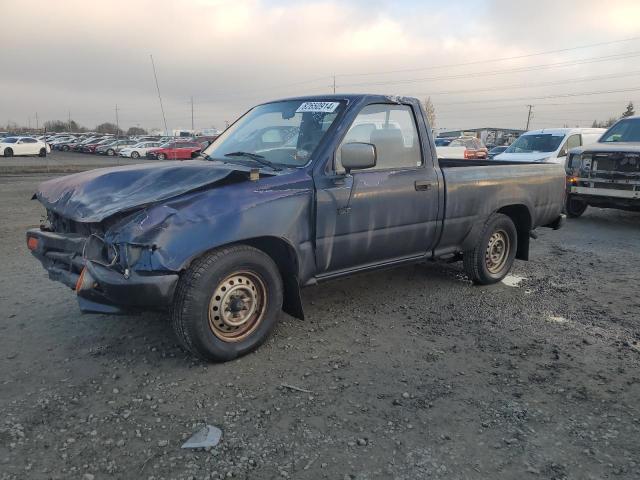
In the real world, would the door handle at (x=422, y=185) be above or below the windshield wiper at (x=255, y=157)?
below

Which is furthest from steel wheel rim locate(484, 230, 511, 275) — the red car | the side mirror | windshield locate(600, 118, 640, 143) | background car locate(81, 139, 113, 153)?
background car locate(81, 139, 113, 153)

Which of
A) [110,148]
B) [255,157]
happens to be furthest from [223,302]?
[110,148]

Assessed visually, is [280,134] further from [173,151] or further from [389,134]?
[173,151]

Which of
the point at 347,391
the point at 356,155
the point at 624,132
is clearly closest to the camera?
the point at 347,391

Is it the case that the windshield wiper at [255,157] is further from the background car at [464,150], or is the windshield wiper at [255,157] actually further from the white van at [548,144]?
the background car at [464,150]

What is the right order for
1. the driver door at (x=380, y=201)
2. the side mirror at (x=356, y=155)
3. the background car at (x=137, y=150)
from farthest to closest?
the background car at (x=137, y=150), the driver door at (x=380, y=201), the side mirror at (x=356, y=155)

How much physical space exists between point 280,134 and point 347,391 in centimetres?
229

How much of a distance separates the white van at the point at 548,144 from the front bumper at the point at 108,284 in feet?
39.1

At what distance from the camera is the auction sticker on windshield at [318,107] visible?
443 cm

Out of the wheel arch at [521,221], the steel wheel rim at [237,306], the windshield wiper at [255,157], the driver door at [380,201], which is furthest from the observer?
the wheel arch at [521,221]

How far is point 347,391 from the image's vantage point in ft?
11.1

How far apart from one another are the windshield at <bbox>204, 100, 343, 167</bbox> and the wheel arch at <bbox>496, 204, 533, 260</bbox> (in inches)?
98.0

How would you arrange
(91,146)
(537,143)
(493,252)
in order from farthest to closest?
(91,146), (537,143), (493,252)

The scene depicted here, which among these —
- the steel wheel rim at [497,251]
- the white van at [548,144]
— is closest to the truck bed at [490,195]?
the steel wheel rim at [497,251]
